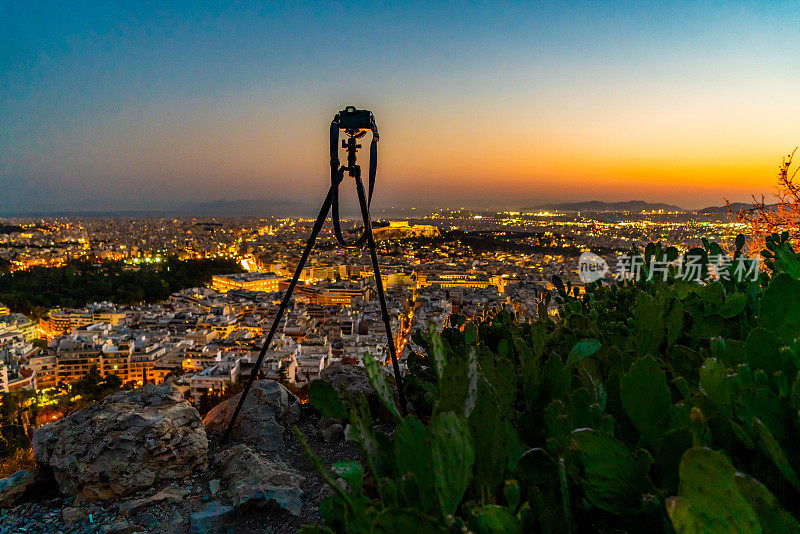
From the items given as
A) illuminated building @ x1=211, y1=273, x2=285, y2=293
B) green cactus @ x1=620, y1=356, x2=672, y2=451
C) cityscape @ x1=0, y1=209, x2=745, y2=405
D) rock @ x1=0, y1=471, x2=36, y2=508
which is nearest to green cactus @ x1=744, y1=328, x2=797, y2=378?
green cactus @ x1=620, y1=356, x2=672, y2=451

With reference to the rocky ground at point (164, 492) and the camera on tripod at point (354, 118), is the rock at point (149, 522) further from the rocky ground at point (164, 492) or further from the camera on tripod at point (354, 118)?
the camera on tripod at point (354, 118)

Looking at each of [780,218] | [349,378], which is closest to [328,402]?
[349,378]

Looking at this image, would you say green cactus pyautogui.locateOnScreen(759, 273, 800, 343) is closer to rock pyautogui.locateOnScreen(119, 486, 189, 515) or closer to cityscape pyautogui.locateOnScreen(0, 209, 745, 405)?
cityscape pyautogui.locateOnScreen(0, 209, 745, 405)

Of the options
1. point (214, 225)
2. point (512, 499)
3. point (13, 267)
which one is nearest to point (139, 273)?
point (13, 267)

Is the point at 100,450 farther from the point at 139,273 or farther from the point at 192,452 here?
the point at 139,273

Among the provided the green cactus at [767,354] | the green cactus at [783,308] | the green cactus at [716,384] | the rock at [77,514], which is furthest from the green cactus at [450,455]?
the rock at [77,514]
